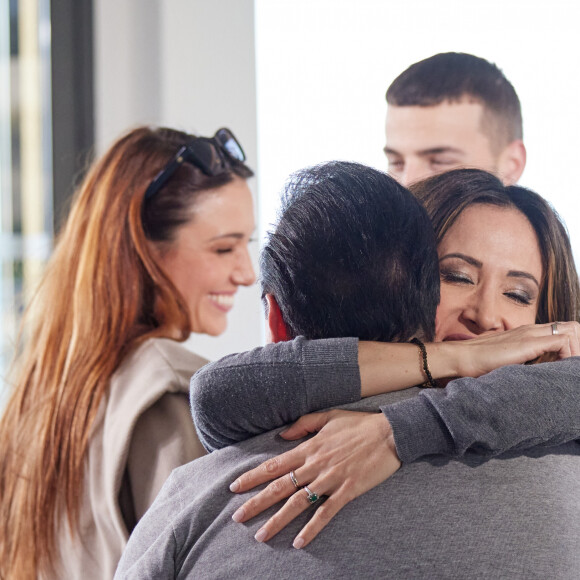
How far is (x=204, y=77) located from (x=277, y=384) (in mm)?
2139

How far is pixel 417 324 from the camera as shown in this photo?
0.88 metres

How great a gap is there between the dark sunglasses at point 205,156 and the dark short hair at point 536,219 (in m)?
0.76

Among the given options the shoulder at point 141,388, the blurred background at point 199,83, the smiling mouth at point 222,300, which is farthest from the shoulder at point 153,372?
the blurred background at point 199,83

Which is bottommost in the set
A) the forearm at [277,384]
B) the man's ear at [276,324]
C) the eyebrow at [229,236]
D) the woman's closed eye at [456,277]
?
the forearm at [277,384]

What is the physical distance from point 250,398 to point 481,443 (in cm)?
23

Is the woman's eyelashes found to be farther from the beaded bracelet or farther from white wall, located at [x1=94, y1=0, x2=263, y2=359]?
white wall, located at [x1=94, y1=0, x2=263, y2=359]

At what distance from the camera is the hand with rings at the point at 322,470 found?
0.77m

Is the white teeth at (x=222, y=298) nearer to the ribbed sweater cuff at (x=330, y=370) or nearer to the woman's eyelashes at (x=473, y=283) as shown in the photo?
the woman's eyelashes at (x=473, y=283)

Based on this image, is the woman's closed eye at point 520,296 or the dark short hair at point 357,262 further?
the woman's closed eye at point 520,296

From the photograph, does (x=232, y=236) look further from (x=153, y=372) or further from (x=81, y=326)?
(x=153, y=372)

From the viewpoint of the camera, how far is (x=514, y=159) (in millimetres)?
1845

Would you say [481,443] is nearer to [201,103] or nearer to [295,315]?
[295,315]

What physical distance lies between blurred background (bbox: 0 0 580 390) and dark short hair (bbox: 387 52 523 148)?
30 cm

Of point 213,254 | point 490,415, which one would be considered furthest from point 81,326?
point 490,415
